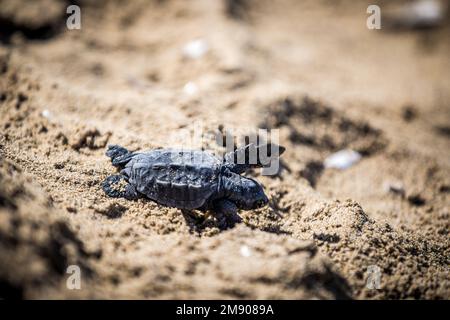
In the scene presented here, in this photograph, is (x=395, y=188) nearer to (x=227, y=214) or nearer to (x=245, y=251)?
(x=227, y=214)

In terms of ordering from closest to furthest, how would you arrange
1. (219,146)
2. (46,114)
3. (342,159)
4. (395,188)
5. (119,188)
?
(119,188)
(219,146)
(46,114)
(395,188)
(342,159)

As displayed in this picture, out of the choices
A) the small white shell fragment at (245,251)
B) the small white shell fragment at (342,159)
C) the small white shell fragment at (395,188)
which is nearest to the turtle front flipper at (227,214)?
the small white shell fragment at (245,251)

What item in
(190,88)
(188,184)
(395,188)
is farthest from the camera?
(190,88)

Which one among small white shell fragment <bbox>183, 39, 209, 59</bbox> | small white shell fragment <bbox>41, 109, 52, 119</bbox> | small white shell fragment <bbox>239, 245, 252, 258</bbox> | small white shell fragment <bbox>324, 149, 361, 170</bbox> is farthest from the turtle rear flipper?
small white shell fragment <bbox>183, 39, 209, 59</bbox>

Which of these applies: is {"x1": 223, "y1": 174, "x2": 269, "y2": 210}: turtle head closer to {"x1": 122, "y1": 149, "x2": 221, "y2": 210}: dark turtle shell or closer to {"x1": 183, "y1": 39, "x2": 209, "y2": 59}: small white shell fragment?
{"x1": 122, "y1": 149, "x2": 221, "y2": 210}: dark turtle shell

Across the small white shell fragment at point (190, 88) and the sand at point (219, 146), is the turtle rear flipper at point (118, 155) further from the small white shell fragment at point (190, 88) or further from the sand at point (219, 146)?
the small white shell fragment at point (190, 88)

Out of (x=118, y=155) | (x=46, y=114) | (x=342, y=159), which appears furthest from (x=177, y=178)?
(x=342, y=159)
